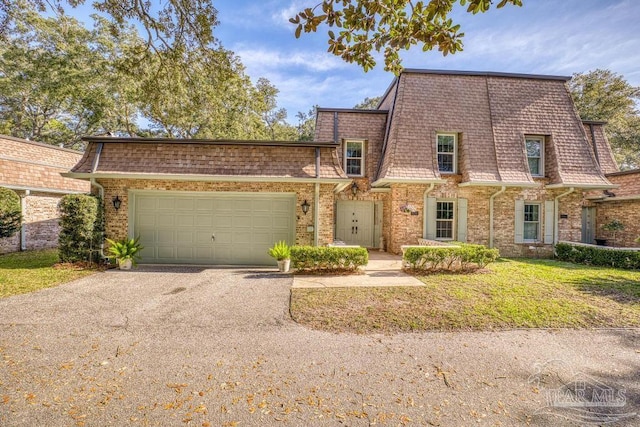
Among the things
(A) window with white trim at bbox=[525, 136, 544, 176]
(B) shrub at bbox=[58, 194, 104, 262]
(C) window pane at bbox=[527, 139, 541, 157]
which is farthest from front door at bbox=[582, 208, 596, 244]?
(B) shrub at bbox=[58, 194, 104, 262]

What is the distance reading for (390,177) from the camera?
35.9ft

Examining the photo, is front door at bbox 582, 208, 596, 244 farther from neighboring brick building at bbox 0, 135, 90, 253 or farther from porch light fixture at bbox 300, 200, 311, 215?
neighboring brick building at bbox 0, 135, 90, 253

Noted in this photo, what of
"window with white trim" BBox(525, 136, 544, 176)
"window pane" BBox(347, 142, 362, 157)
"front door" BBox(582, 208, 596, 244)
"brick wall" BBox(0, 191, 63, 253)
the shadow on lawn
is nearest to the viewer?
the shadow on lawn

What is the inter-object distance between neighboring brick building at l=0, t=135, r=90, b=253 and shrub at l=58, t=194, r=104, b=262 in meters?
5.32

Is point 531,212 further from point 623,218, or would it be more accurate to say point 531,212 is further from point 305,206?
point 305,206

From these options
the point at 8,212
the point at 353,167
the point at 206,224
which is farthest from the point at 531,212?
the point at 8,212

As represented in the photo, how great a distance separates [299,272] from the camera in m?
7.97

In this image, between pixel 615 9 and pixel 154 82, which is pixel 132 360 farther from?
pixel 615 9

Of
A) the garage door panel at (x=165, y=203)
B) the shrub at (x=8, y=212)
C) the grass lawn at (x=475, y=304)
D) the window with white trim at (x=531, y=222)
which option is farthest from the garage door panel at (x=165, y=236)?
the window with white trim at (x=531, y=222)

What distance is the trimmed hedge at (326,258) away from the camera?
7816mm

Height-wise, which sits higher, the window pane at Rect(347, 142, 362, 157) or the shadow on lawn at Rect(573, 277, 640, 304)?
the window pane at Rect(347, 142, 362, 157)

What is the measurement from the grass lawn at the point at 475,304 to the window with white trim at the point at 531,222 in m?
4.27

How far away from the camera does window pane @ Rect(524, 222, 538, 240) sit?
11.9 meters

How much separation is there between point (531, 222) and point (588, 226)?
3909 mm
